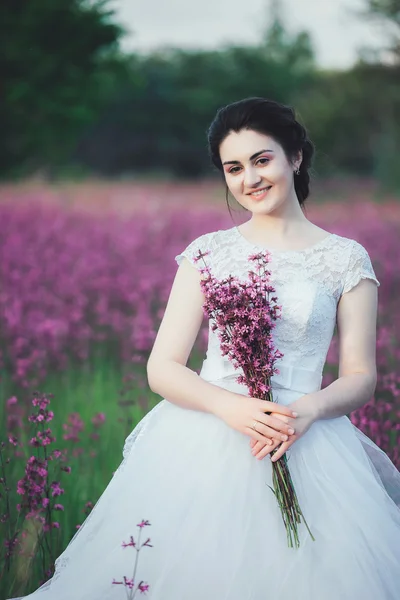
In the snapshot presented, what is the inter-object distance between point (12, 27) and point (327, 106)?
569 inches

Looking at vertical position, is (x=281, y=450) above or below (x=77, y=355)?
below

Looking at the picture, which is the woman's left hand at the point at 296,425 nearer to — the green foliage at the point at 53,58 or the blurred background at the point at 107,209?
the blurred background at the point at 107,209

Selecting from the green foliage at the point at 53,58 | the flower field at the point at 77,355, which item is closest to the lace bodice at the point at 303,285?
the flower field at the point at 77,355

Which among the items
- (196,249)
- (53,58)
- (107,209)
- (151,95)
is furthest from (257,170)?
(151,95)

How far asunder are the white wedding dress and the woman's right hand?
0.46ft

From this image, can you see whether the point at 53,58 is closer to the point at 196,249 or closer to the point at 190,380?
the point at 196,249

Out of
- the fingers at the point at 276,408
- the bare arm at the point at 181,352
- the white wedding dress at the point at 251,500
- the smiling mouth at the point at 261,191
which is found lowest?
the white wedding dress at the point at 251,500

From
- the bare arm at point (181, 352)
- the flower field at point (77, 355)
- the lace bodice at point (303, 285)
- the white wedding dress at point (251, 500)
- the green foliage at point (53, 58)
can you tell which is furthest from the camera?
the green foliage at point (53, 58)

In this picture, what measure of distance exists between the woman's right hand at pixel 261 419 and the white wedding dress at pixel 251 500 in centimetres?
14

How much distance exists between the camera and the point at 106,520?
237cm

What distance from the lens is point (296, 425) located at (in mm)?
2191

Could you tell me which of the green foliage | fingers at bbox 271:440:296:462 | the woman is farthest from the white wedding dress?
the green foliage

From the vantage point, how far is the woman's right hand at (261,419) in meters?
2.16

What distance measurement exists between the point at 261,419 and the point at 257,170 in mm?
807
